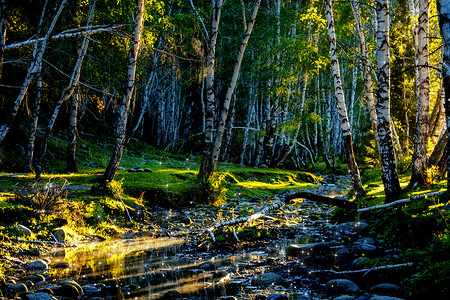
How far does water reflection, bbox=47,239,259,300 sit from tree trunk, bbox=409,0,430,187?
5419 mm

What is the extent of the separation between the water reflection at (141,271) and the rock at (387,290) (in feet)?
5.51

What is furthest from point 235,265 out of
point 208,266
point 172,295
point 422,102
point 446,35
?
point 422,102

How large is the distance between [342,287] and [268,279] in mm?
972

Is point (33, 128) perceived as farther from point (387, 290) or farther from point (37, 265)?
point (387, 290)

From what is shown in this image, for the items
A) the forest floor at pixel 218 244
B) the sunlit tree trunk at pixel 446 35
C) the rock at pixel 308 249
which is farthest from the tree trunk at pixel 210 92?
the sunlit tree trunk at pixel 446 35

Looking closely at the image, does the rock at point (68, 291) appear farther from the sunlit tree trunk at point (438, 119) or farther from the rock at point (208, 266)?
the sunlit tree trunk at point (438, 119)

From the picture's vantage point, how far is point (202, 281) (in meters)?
4.73

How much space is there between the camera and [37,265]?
522 centimetres

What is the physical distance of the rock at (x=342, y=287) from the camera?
407 cm

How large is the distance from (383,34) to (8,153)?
42.9ft

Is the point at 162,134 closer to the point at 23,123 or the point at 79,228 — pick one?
the point at 23,123

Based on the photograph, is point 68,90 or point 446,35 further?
point 68,90

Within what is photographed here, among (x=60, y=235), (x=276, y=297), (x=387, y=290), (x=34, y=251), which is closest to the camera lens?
(x=387, y=290)

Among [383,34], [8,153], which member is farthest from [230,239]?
[8,153]
